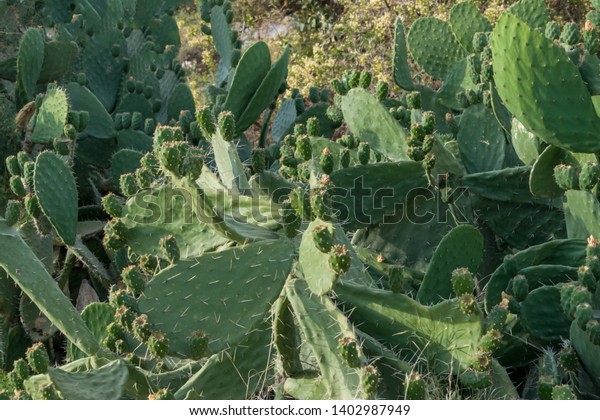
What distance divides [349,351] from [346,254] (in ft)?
0.64

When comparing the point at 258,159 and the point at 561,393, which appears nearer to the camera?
the point at 561,393

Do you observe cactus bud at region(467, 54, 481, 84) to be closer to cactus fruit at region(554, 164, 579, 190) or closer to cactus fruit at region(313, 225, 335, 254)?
cactus fruit at region(554, 164, 579, 190)

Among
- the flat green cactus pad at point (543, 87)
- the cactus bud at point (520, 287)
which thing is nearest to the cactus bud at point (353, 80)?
the flat green cactus pad at point (543, 87)

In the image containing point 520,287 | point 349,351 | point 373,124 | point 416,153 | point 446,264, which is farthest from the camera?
point 373,124

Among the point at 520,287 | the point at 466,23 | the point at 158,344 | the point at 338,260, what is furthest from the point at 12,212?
the point at 466,23

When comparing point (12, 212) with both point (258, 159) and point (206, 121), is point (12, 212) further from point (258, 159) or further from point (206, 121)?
point (258, 159)

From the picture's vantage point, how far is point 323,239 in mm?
1748

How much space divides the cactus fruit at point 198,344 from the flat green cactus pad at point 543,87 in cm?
106

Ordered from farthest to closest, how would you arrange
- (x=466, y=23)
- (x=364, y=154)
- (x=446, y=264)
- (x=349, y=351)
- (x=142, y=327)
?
(x=466, y=23)
(x=364, y=154)
(x=446, y=264)
(x=142, y=327)
(x=349, y=351)

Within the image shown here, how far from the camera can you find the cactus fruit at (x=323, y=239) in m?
1.75

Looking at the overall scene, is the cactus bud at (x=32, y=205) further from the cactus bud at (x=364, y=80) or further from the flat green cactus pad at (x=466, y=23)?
the flat green cactus pad at (x=466, y=23)

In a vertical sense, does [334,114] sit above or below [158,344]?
below

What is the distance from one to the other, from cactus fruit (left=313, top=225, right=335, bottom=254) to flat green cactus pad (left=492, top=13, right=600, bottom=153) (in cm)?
81

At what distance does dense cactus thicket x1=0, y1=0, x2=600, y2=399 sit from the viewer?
6.27 feet
